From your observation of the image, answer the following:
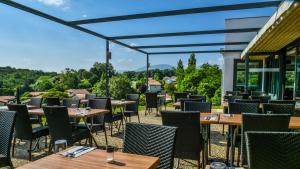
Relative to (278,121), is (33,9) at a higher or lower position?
higher

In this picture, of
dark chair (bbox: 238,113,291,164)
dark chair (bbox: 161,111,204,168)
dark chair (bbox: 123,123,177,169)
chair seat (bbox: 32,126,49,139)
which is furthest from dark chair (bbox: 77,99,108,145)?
dark chair (bbox: 238,113,291,164)

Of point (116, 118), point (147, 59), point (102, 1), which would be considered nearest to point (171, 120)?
point (116, 118)

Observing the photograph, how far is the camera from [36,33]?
40.1ft

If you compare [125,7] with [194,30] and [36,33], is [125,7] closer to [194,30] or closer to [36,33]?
[194,30]

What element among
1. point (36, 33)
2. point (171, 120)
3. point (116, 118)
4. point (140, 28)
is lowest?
point (116, 118)

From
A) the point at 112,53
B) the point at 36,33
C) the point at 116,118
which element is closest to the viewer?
the point at 116,118

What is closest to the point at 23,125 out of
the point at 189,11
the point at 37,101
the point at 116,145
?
the point at 116,145

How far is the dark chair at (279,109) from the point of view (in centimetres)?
377

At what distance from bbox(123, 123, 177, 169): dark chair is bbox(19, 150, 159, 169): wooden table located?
0.91ft

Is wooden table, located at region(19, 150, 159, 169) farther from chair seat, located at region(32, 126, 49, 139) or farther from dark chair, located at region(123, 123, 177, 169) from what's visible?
chair seat, located at region(32, 126, 49, 139)

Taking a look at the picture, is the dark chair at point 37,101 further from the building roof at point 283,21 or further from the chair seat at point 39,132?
the building roof at point 283,21

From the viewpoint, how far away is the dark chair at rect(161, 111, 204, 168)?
289cm

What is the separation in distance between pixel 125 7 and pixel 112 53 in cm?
332

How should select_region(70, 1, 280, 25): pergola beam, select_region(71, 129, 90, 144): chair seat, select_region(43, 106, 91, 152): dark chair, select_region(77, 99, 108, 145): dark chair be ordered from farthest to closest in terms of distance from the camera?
select_region(77, 99, 108, 145): dark chair, select_region(70, 1, 280, 25): pergola beam, select_region(71, 129, 90, 144): chair seat, select_region(43, 106, 91, 152): dark chair
